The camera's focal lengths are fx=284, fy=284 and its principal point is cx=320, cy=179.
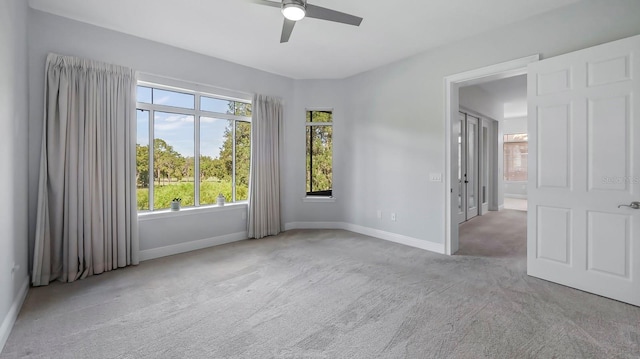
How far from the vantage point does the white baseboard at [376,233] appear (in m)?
4.14

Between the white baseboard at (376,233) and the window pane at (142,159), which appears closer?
the window pane at (142,159)

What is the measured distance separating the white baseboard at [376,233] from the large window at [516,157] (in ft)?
27.5

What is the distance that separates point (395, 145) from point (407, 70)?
3.80ft

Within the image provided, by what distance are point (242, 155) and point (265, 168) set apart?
0.45 m

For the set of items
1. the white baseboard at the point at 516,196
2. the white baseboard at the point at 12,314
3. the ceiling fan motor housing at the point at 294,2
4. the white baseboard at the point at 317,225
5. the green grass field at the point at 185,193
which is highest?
the ceiling fan motor housing at the point at 294,2

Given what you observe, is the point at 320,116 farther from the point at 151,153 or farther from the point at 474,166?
the point at 474,166

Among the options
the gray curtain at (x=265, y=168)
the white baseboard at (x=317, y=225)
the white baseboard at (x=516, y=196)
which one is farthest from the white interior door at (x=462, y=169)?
the white baseboard at (x=516, y=196)

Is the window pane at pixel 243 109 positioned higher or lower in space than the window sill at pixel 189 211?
higher

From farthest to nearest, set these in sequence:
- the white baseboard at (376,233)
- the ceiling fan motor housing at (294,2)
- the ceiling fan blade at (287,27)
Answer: the white baseboard at (376,233)
the ceiling fan blade at (287,27)
the ceiling fan motor housing at (294,2)

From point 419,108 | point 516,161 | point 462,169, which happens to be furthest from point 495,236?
point 516,161

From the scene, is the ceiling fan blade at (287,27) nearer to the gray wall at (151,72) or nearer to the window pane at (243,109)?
the gray wall at (151,72)

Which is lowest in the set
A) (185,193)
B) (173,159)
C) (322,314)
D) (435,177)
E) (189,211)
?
(322,314)

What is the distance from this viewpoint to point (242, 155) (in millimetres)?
4898

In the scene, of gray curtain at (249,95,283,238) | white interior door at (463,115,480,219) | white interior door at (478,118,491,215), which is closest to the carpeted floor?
gray curtain at (249,95,283,238)
